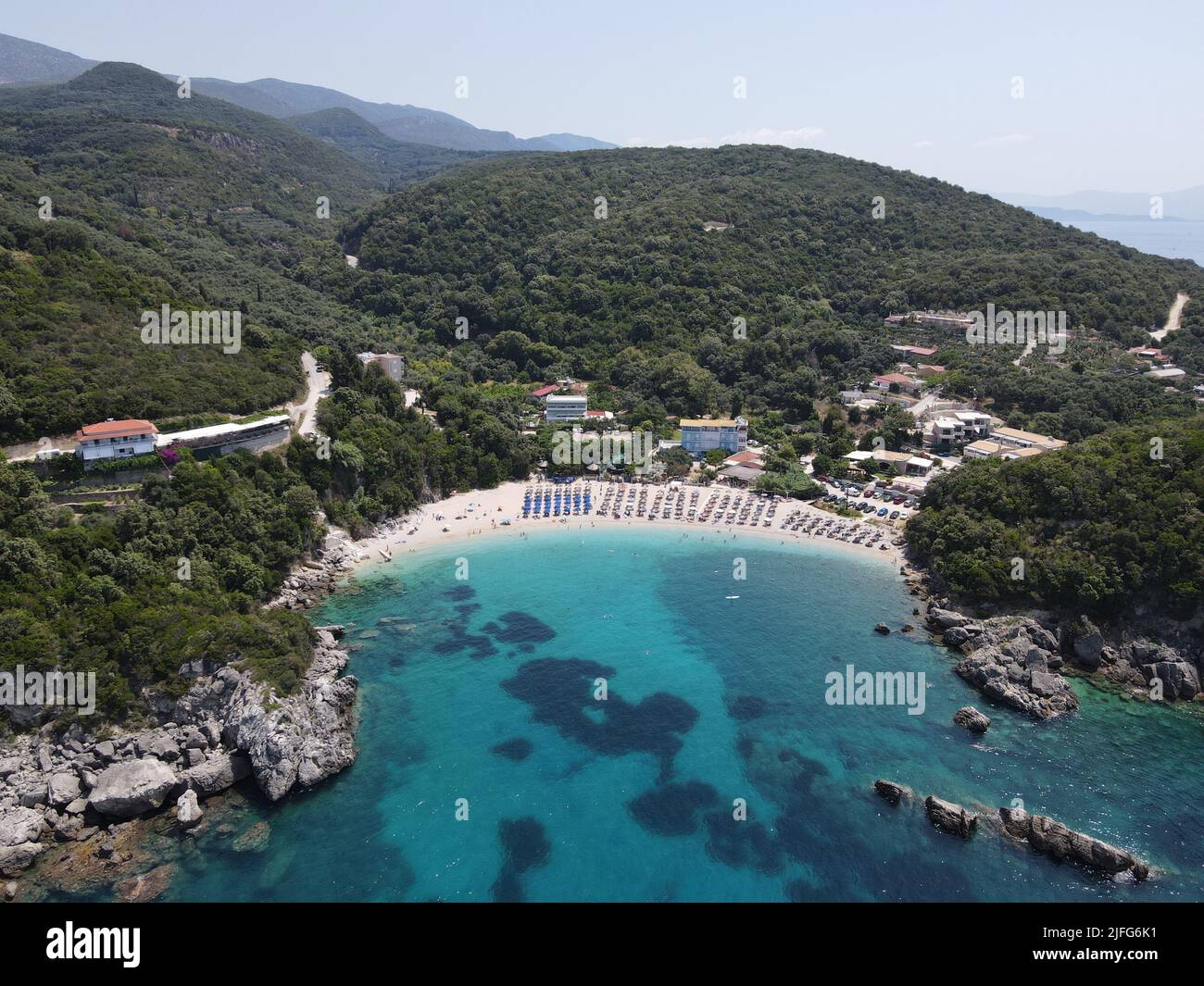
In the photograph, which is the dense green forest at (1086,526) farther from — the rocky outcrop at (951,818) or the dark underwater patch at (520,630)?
the dark underwater patch at (520,630)

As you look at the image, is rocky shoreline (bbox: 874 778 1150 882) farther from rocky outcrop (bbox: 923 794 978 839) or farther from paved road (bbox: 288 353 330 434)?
paved road (bbox: 288 353 330 434)

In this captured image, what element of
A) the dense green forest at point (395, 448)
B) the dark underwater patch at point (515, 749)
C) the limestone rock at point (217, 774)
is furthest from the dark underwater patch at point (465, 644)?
the dense green forest at point (395, 448)

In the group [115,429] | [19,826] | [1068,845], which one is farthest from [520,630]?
[1068,845]

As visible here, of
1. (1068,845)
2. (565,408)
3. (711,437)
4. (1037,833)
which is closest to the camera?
(1068,845)

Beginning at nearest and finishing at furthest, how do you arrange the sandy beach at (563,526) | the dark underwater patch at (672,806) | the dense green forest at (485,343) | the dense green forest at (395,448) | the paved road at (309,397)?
the dark underwater patch at (672,806), the dense green forest at (485,343), the sandy beach at (563,526), the dense green forest at (395,448), the paved road at (309,397)

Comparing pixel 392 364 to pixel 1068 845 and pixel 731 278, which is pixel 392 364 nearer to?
pixel 731 278

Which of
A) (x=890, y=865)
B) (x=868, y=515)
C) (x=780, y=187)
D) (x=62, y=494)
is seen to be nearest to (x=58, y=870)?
(x=62, y=494)

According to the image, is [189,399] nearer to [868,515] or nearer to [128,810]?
[128,810]

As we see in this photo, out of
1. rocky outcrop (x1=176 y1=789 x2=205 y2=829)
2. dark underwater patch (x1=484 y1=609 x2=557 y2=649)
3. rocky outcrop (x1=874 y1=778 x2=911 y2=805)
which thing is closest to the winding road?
rocky outcrop (x1=874 y1=778 x2=911 y2=805)
